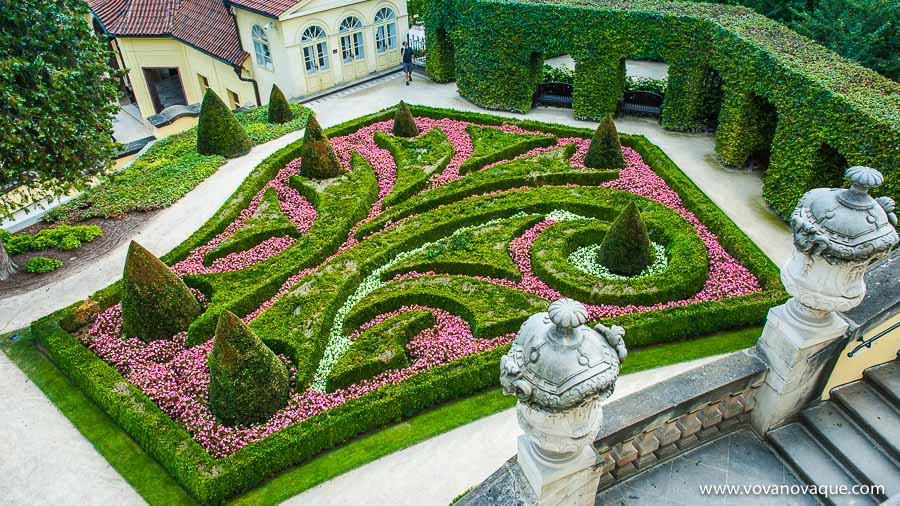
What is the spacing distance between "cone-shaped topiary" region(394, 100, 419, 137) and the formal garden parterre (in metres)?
2.91

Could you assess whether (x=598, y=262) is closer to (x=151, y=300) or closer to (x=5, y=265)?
(x=151, y=300)

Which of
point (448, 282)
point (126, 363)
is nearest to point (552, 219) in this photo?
point (448, 282)

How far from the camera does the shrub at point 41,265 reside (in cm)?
1816

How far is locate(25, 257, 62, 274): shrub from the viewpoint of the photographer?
1816cm

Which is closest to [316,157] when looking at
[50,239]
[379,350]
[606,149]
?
[50,239]

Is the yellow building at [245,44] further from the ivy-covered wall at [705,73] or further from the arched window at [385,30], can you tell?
the ivy-covered wall at [705,73]

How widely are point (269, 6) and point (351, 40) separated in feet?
15.3

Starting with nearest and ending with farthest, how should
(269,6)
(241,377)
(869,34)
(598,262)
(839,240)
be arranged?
(839,240), (241,377), (598,262), (869,34), (269,6)

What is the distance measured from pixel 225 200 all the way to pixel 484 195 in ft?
30.1

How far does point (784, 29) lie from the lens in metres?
23.3

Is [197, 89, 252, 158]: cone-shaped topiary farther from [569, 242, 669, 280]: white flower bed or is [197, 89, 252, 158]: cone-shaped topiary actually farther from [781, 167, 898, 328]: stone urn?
[781, 167, 898, 328]: stone urn

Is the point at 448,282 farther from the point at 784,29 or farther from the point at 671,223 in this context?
the point at 784,29

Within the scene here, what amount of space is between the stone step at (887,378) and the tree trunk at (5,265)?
2091cm

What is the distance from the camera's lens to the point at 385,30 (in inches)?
1340
